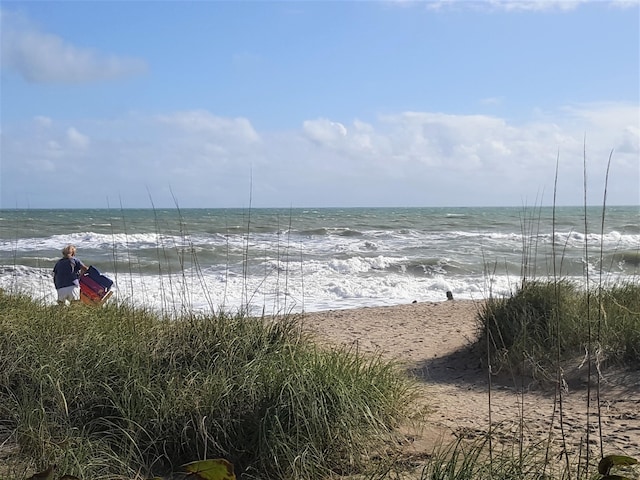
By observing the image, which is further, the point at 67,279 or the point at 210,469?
the point at 67,279

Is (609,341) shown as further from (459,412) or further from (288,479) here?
(288,479)

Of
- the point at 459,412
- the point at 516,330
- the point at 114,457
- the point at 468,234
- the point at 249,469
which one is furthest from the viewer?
the point at 468,234

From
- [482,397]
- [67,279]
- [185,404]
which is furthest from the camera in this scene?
[67,279]

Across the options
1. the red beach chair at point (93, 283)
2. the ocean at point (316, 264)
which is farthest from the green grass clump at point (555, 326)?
the red beach chair at point (93, 283)

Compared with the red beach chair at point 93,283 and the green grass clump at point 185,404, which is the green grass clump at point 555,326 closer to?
the green grass clump at point 185,404

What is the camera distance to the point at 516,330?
7.69 meters

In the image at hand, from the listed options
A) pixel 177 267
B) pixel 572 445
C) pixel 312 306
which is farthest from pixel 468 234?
pixel 572 445

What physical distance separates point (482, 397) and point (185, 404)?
346 centimetres

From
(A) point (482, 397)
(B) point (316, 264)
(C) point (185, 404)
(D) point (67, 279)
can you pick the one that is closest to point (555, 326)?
(A) point (482, 397)

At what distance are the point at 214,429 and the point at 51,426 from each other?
1.09 meters

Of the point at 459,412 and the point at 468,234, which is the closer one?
the point at 459,412

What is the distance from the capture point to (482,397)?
22.9ft

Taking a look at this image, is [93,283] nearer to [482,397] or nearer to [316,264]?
[482,397]

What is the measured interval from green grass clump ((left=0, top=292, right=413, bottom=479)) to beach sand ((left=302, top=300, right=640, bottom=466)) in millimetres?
564
